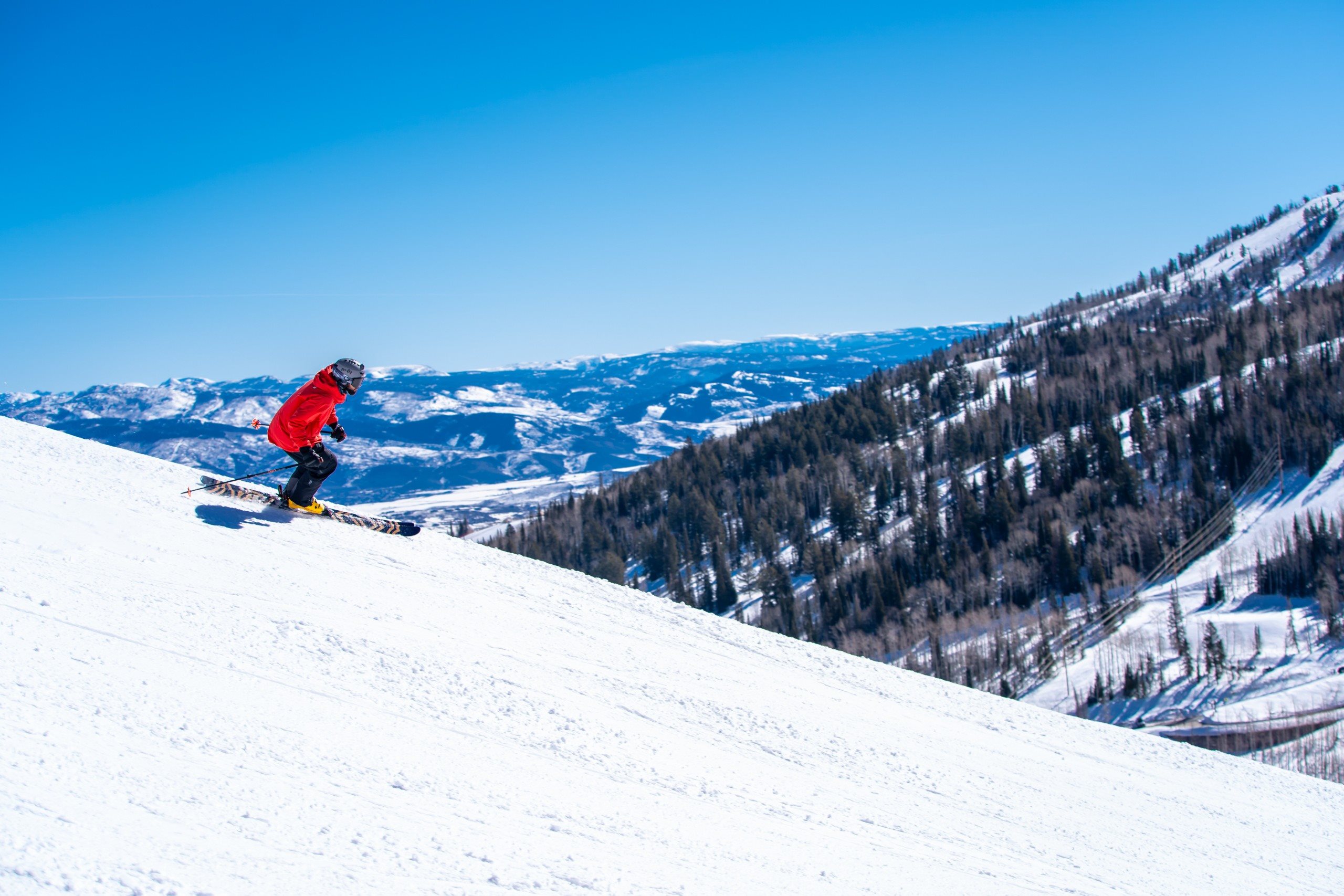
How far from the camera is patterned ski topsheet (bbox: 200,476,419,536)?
15.5 meters

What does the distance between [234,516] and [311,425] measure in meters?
2.07

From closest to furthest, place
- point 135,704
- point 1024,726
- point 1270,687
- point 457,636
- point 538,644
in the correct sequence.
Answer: point 135,704
point 457,636
point 538,644
point 1024,726
point 1270,687

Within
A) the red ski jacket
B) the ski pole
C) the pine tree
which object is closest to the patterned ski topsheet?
the ski pole

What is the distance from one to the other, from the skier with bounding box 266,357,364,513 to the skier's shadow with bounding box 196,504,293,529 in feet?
1.73

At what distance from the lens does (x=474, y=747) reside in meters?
8.98

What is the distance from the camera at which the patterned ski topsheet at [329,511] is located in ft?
50.9

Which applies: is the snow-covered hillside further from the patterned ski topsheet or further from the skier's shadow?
the skier's shadow

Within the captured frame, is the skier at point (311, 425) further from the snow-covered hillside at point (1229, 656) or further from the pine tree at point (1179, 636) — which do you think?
the pine tree at point (1179, 636)

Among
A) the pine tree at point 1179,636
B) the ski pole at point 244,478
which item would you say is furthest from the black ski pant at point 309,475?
the pine tree at point 1179,636

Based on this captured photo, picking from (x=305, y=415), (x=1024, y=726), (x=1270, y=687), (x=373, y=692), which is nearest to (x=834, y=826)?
(x=373, y=692)

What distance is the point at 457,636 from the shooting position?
483 inches

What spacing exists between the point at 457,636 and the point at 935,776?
307 inches

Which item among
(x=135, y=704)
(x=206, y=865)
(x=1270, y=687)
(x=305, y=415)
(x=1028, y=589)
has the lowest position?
(x=1270, y=687)

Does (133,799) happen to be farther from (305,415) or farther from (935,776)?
(935,776)
